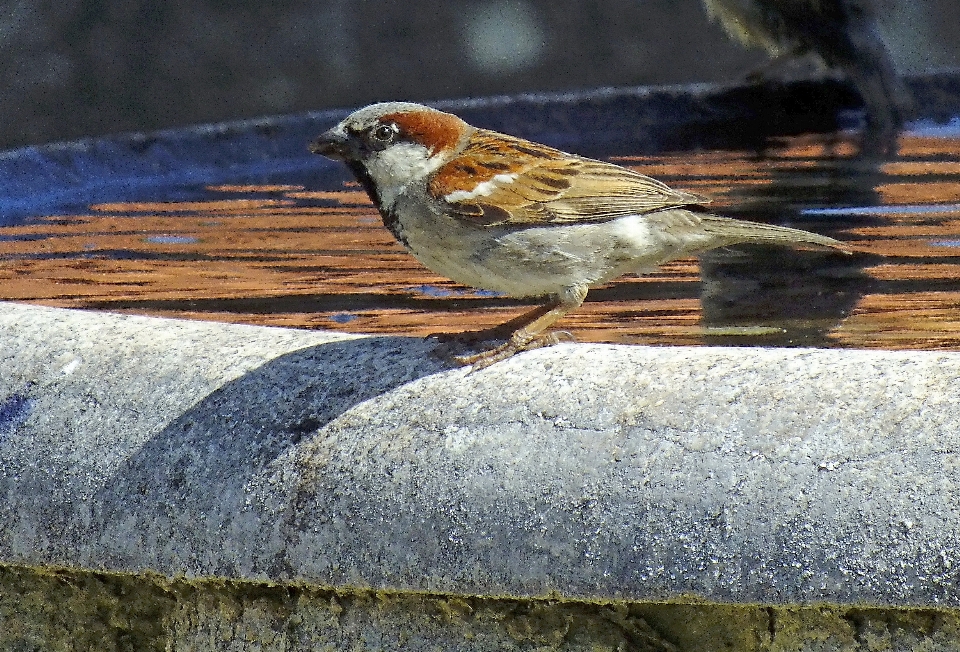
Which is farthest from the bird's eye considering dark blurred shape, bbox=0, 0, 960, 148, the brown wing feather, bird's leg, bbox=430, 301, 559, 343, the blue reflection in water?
dark blurred shape, bbox=0, 0, 960, 148

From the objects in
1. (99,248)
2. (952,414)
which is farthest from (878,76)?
(952,414)

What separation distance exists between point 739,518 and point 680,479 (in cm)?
9

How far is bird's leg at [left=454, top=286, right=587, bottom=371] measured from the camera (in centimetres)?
214

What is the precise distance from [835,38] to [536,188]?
12.4 feet

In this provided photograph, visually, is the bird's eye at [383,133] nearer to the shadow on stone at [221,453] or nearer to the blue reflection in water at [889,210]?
the shadow on stone at [221,453]

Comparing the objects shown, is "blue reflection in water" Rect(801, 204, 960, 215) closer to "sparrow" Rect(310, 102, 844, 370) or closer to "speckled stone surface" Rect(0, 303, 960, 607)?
"sparrow" Rect(310, 102, 844, 370)

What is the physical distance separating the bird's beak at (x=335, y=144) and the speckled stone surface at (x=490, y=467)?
48 centimetres

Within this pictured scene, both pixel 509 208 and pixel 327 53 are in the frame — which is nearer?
pixel 509 208

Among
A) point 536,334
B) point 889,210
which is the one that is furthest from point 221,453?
point 889,210

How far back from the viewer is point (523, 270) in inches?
101

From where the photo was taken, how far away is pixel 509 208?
8.33ft

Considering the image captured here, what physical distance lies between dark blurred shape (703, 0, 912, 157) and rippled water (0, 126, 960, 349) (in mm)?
1027

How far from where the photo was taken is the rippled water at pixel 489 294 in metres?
2.97

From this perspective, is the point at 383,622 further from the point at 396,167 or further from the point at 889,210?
the point at 889,210
